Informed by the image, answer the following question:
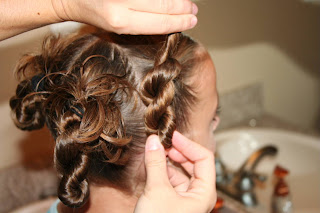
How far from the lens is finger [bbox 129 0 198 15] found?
0.59 m

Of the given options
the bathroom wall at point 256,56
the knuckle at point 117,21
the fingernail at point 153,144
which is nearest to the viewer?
the knuckle at point 117,21

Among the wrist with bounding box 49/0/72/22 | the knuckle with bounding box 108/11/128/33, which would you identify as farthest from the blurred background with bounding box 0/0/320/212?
the knuckle with bounding box 108/11/128/33

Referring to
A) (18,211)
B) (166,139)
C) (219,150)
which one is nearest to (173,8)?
(166,139)

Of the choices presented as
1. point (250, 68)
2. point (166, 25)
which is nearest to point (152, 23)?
point (166, 25)

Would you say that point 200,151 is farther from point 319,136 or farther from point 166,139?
point 319,136

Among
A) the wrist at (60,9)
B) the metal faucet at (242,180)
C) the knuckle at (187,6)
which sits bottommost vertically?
the metal faucet at (242,180)

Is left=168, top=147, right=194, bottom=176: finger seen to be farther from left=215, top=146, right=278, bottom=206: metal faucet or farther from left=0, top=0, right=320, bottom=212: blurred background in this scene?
left=215, top=146, right=278, bottom=206: metal faucet

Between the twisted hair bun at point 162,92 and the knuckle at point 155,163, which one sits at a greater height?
the twisted hair bun at point 162,92

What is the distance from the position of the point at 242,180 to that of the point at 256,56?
72cm

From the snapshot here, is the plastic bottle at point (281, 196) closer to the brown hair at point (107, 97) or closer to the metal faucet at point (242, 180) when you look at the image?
the metal faucet at point (242, 180)

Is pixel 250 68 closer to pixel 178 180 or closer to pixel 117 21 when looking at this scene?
pixel 178 180

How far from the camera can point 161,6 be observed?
0.60m

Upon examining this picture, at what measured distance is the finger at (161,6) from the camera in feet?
1.93

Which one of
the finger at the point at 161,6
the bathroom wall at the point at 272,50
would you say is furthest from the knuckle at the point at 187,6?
the bathroom wall at the point at 272,50
